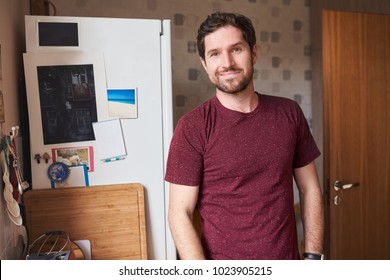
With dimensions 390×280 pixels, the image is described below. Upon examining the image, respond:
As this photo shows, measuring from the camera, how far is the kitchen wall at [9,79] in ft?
3.68

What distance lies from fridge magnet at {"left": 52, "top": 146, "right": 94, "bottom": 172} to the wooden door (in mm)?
1119

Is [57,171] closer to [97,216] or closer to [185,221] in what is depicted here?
[97,216]

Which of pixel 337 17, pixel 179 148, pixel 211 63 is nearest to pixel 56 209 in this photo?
pixel 179 148

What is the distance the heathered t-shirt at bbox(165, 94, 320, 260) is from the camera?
1.08m

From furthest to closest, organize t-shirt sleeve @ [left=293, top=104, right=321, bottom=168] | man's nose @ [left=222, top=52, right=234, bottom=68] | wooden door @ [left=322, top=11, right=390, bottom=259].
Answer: wooden door @ [left=322, top=11, right=390, bottom=259]
t-shirt sleeve @ [left=293, top=104, right=321, bottom=168]
man's nose @ [left=222, top=52, right=234, bottom=68]

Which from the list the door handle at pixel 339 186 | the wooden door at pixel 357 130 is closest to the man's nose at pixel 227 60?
the wooden door at pixel 357 130

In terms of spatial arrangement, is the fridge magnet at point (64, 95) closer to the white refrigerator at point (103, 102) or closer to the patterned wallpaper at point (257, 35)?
the white refrigerator at point (103, 102)

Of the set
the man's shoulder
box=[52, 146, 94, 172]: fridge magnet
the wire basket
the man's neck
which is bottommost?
the wire basket

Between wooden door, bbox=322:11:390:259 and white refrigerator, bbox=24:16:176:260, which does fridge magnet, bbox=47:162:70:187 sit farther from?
wooden door, bbox=322:11:390:259

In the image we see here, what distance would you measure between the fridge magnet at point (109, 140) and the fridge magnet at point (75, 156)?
3 centimetres

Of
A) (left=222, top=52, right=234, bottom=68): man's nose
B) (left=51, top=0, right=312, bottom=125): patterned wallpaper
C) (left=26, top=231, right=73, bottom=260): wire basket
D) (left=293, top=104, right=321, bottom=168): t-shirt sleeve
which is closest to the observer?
(left=222, top=52, right=234, bottom=68): man's nose

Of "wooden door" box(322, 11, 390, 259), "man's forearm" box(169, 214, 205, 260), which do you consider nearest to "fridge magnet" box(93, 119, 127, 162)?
"man's forearm" box(169, 214, 205, 260)

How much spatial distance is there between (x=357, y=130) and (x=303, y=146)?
86cm

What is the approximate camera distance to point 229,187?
3.55 feet
